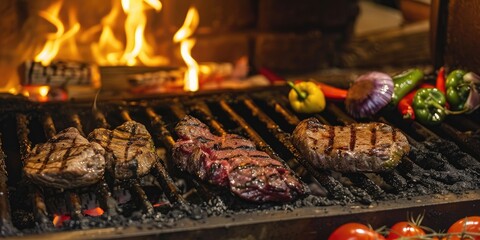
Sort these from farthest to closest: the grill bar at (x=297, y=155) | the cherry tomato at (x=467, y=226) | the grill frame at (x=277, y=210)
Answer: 1. the grill bar at (x=297, y=155)
2. the cherry tomato at (x=467, y=226)
3. the grill frame at (x=277, y=210)

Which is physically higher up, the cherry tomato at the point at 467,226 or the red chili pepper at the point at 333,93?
the red chili pepper at the point at 333,93

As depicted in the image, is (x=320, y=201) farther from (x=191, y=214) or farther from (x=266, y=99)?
(x=266, y=99)

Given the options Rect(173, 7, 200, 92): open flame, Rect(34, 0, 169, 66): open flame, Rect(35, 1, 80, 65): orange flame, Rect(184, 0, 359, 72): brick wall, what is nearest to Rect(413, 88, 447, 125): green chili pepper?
Rect(173, 7, 200, 92): open flame

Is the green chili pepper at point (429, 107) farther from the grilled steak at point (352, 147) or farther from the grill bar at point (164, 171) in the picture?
the grill bar at point (164, 171)

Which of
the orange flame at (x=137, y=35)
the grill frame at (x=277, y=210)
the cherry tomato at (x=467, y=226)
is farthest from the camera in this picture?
the orange flame at (x=137, y=35)

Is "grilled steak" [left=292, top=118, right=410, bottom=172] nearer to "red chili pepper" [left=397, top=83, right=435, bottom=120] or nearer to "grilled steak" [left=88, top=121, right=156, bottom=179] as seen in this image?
"red chili pepper" [left=397, top=83, right=435, bottom=120]

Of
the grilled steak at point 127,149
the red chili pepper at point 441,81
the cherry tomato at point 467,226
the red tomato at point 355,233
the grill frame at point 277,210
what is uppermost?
the red chili pepper at point 441,81

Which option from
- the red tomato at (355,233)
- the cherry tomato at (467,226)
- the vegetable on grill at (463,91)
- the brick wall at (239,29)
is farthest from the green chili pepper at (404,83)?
the brick wall at (239,29)
